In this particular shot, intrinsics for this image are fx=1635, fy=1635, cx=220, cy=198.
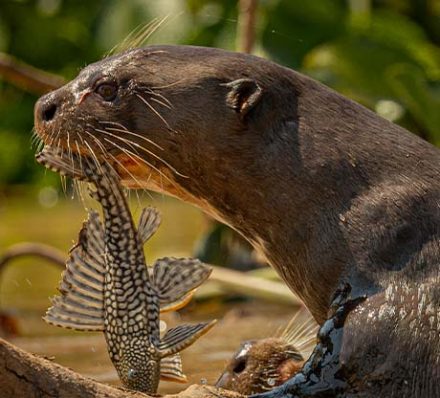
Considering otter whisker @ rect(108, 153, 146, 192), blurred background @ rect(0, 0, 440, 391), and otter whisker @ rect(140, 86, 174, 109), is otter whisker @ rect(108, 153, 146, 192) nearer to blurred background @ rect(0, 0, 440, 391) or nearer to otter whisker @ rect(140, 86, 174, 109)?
otter whisker @ rect(140, 86, 174, 109)

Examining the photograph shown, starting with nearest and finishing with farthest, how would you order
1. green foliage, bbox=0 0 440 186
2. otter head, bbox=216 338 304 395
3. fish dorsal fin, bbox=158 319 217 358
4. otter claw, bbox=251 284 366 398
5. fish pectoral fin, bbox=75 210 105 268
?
otter claw, bbox=251 284 366 398 < fish dorsal fin, bbox=158 319 217 358 < fish pectoral fin, bbox=75 210 105 268 < otter head, bbox=216 338 304 395 < green foliage, bbox=0 0 440 186

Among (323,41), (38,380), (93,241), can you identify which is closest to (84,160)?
(93,241)

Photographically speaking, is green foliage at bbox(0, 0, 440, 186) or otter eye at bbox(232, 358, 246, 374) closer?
otter eye at bbox(232, 358, 246, 374)

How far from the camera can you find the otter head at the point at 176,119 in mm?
4508

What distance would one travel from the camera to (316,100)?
453 centimetres

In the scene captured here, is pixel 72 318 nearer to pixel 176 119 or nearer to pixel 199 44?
pixel 176 119

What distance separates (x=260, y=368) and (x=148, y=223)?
57cm

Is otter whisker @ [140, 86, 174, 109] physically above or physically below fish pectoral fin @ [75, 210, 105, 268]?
above

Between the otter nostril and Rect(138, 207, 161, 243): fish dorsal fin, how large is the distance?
373 mm

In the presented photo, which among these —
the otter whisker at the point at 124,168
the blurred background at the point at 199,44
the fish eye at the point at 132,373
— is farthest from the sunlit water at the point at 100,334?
the fish eye at the point at 132,373

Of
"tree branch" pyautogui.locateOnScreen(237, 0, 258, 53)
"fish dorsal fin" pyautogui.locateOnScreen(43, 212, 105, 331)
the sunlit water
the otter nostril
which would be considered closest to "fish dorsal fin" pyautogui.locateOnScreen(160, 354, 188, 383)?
"fish dorsal fin" pyautogui.locateOnScreen(43, 212, 105, 331)

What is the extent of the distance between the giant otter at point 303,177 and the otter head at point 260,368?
1.46ft

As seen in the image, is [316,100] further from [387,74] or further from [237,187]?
[387,74]

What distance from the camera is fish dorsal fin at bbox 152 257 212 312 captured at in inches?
179
